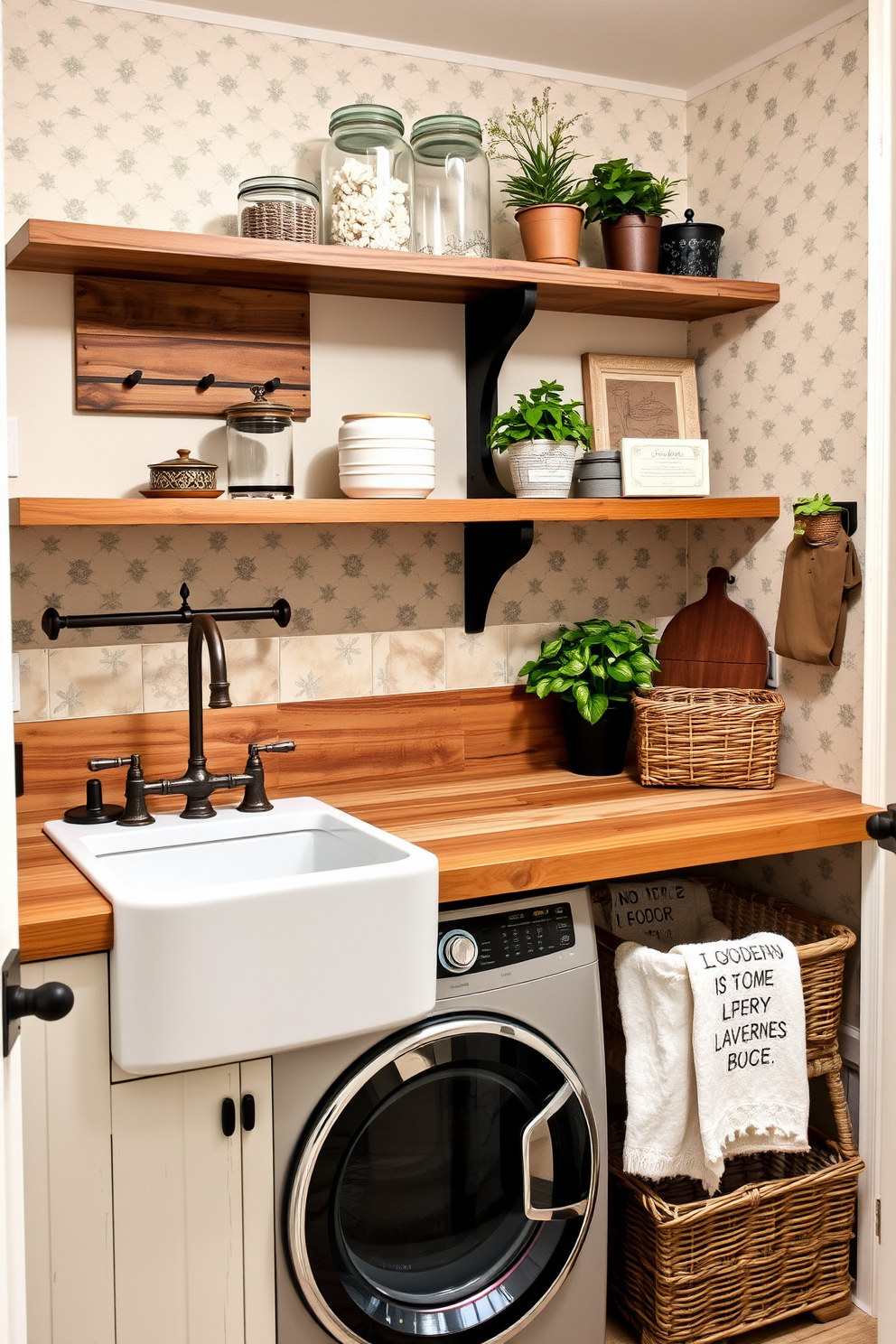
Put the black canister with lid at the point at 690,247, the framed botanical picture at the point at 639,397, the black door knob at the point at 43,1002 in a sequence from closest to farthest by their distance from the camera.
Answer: the black door knob at the point at 43,1002, the black canister with lid at the point at 690,247, the framed botanical picture at the point at 639,397

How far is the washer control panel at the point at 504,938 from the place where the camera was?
1884 millimetres

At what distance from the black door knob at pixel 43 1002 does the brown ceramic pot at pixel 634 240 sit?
6.42 feet

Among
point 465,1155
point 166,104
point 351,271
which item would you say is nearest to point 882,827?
point 465,1155

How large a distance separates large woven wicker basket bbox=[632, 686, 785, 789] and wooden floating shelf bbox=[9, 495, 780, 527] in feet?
1.31

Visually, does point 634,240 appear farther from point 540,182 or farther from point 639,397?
point 639,397

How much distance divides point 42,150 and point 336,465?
777 mm

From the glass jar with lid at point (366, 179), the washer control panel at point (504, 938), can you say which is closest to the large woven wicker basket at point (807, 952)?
the washer control panel at point (504, 938)

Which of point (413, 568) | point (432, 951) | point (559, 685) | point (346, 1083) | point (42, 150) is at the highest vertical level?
point (42, 150)

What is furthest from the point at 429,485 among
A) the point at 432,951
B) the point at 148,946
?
the point at 148,946

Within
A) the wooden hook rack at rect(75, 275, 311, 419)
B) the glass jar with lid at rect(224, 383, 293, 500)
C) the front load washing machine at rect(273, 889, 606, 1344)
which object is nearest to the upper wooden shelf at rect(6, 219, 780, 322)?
the wooden hook rack at rect(75, 275, 311, 419)

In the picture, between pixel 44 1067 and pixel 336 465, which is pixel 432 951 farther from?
pixel 336 465

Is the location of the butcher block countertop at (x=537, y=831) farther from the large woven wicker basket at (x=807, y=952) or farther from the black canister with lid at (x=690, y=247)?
the black canister with lid at (x=690, y=247)

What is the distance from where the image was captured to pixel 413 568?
2.53m

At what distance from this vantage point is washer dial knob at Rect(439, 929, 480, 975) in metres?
1.88
